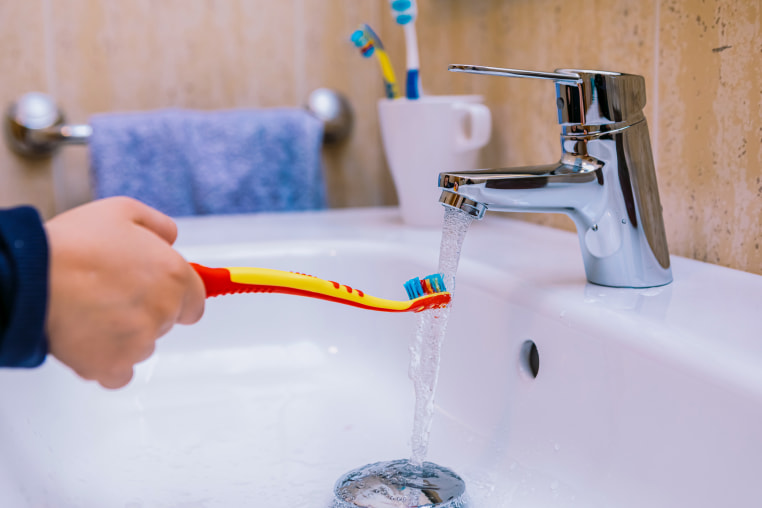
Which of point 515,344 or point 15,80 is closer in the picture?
point 515,344

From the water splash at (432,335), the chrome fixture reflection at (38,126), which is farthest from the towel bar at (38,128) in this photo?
the water splash at (432,335)

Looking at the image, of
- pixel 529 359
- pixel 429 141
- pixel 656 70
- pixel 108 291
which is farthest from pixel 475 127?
pixel 108 291

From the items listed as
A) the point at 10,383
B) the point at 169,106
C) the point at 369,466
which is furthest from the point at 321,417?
→ the point at 169,106

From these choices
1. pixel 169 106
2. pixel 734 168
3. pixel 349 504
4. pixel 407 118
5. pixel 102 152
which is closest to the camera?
pixel 349 504

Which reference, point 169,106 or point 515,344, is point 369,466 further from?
point 169,106

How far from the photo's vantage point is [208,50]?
1.11m

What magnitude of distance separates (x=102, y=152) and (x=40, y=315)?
0.76 m

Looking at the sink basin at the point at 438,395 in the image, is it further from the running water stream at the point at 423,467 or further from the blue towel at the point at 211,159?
the blue towel at the point at 211,159

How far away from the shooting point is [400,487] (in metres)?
0.45

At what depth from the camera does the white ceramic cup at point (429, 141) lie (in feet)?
2.56

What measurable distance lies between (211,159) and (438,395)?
0.56 meters

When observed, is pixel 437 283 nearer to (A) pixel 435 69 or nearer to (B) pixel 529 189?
(B) pixel 529 189

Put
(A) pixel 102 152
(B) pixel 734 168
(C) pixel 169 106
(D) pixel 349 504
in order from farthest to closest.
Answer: (C) pixel 169 106, (A) pixel 102 152, (B) pixel 734 168, (D) pixel 349 504

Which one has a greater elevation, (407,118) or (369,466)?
(407,118)
